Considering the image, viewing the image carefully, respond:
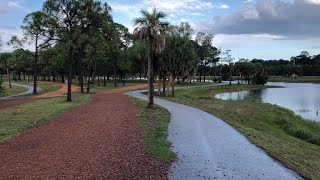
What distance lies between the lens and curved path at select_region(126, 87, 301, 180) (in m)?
9.75

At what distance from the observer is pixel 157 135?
1549 cm

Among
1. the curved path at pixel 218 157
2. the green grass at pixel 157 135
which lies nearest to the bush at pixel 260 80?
the green grass at pixel 157 135

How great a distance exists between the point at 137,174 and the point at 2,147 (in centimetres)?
566

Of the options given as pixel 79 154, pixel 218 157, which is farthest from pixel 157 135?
pixel 79 154

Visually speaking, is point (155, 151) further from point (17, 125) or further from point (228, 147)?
point (17, 125)

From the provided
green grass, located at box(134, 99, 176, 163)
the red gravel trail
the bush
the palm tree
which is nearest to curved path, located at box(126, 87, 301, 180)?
green grass, located at box(134, 99, 176, 163)

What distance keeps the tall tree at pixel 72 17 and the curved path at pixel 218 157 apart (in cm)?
1720

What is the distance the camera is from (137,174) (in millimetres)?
9203

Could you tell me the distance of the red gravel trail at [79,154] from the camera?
916 centimetres

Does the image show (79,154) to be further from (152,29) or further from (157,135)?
(152,29)

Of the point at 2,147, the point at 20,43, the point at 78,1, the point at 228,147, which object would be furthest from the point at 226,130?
the point at 20,43

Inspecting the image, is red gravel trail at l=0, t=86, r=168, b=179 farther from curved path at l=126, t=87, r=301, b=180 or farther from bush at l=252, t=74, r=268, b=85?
bush at l=252, t=74, r=268, b=85

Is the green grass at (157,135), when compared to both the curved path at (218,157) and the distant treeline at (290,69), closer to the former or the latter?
the curved path at (218,157)

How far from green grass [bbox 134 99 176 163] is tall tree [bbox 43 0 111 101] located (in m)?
12.7
